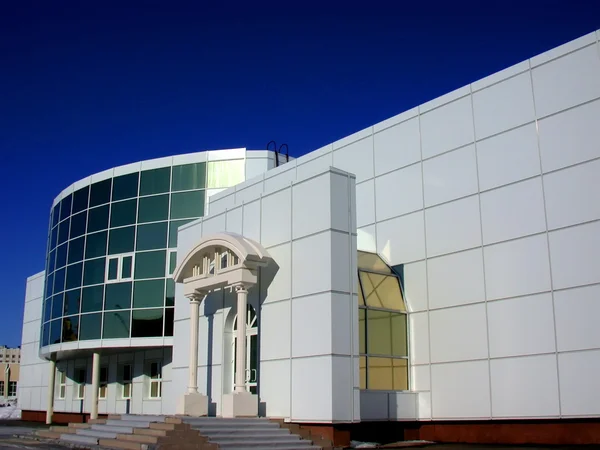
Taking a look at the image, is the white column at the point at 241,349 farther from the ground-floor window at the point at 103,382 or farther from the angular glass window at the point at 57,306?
the ground-floor window at the point at 103,382

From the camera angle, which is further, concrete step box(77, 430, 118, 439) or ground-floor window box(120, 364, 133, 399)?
ground-floor window box(120, 364, 133, 399)

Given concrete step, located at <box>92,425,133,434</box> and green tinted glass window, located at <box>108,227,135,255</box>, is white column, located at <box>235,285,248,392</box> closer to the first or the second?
concrete step, located at <box>92,425,133,434</box>

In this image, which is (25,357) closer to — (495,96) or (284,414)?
(284,414)

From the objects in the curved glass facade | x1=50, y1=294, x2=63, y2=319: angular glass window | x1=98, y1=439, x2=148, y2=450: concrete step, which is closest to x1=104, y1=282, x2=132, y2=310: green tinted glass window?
the curved glass facade

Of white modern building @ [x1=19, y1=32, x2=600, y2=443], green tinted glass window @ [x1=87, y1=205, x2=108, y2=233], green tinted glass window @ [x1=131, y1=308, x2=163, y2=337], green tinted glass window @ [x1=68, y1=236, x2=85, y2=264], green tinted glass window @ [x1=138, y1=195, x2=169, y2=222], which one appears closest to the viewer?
white modern building @ [x1=19, y1=32, x2=600, y2=443]

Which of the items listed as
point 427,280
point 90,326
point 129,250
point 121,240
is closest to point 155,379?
point 90,326

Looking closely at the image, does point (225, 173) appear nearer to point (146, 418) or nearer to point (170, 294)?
point (170, 294)

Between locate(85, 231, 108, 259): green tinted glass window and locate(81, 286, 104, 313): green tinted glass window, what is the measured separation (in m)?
1.59

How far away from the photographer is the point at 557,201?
1794 cm

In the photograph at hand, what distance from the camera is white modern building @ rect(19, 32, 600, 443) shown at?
1723cm

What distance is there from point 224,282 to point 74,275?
14815mm

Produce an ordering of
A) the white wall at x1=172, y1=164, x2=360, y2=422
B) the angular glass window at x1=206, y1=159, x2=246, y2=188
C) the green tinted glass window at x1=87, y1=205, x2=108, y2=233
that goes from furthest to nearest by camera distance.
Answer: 1. the green tinted glass window at x1=87, y1=205, x2=108, y2=233
2. the angular glass window at x1=206, y1=159, x2=246, y2=188
3. the white wall at x1=172, y1=164, x2=360, y2=422

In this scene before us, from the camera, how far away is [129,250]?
99.9 feet

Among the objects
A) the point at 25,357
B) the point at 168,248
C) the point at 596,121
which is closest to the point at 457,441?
the point at 596,121
